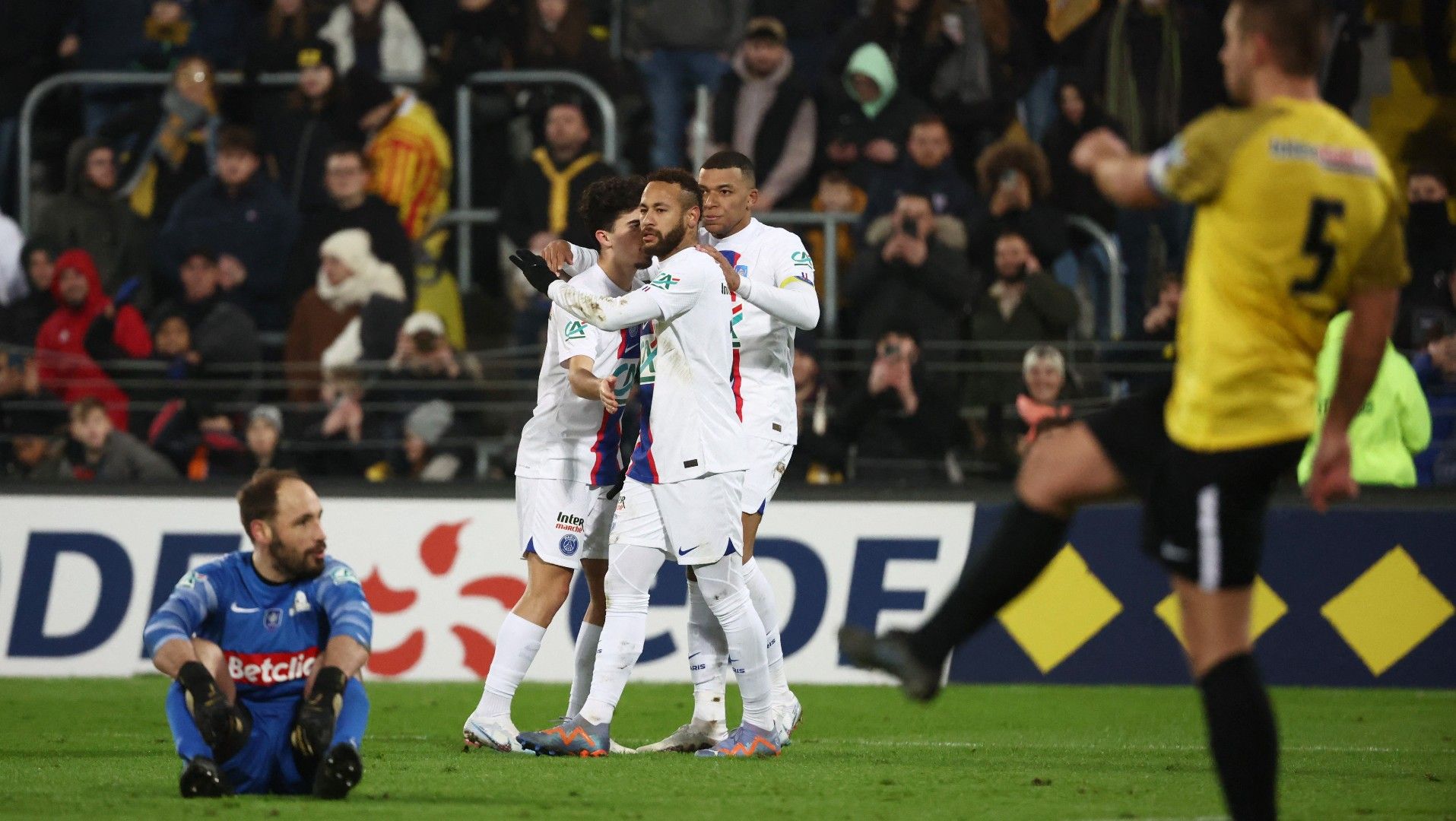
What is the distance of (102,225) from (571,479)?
24.6 feet

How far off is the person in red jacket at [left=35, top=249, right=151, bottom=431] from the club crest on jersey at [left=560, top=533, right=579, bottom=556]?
6.36 meters

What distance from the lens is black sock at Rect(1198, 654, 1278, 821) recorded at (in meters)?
4.82

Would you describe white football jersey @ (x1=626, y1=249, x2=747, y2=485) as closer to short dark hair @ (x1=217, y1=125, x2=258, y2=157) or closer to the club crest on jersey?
the club crest on jersey

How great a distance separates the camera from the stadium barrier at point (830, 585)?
38.1 feet

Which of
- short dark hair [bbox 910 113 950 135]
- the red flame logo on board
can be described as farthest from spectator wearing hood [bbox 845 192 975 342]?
the red flame logo on board

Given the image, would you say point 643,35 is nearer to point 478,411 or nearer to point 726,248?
point 478,411

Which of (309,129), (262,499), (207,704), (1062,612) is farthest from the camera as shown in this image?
(309,129)

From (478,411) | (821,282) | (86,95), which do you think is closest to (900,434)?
(821,282)

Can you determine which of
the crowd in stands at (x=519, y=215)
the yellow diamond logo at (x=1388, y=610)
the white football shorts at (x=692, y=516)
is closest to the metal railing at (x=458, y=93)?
the crowd in stands at (x=519, y=215)

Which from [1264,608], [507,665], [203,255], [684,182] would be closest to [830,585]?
[1264,608]

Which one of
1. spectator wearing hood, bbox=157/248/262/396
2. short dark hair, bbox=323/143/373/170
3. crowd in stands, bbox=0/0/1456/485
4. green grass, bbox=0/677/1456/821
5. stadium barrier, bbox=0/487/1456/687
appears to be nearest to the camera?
green grass, bbox=0/677/1456/821

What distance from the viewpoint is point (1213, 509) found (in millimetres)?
4906

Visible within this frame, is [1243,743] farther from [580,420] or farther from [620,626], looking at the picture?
[580,420]

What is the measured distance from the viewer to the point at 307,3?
15.8m
